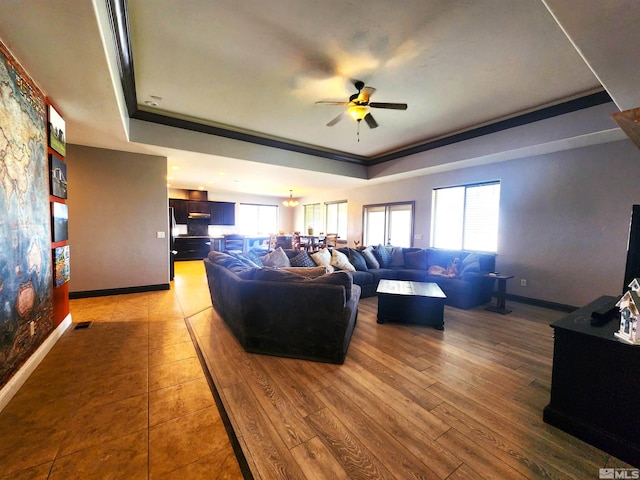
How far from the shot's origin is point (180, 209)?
30.2ft

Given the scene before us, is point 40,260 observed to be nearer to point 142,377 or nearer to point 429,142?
point 142,377

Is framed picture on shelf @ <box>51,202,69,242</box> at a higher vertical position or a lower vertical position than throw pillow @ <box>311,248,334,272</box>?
higher

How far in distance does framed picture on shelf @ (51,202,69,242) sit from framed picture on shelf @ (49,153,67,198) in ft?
0.45

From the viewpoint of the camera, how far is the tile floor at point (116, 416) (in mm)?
1403

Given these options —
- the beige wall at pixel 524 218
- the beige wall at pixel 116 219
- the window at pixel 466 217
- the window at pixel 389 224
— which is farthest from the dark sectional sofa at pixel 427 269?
the beige wall at pixel 116 219

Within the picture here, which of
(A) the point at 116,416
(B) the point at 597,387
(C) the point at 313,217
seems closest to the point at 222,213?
(C) the point at 313,217

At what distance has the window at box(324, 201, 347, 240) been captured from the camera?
9.08 meters

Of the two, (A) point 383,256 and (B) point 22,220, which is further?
(A) point 383,256

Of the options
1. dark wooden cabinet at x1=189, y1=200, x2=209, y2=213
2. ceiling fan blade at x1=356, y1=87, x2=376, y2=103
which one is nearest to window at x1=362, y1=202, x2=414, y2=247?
ceiling fan blade at x1=356, y1=87, x2=376, y2=103

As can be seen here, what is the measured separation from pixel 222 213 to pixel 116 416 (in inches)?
346

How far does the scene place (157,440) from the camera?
62.1 inches

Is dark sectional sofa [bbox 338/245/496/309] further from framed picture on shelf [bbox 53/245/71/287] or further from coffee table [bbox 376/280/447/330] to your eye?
framed picture on shelf [bbox 53/245/71/287]

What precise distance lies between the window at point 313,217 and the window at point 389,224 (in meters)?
2.78

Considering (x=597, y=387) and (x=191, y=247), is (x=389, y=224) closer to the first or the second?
(x=597, y=387)
